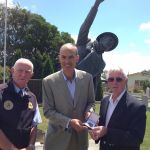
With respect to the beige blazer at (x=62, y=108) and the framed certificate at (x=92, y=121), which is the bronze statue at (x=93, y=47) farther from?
the framed certificate at (x=92, y=121)

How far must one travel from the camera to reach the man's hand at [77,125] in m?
4.31

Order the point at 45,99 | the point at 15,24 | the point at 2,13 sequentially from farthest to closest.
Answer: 1. the point at 15,24
2. the point at 2,13
3. the point at 45,99

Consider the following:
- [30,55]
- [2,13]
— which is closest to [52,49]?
[30,55]

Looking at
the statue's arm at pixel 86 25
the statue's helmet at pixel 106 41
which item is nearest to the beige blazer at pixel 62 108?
the statue's arm at pixel 86 25

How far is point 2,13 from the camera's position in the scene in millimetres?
43000

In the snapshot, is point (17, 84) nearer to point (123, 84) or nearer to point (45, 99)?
point (45, 99)

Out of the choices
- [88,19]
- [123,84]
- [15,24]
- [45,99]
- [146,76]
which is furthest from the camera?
[146,76]

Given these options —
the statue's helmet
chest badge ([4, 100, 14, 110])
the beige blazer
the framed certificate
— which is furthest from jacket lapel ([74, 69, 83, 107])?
the statue's helmet

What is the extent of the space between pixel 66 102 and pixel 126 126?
906 mm

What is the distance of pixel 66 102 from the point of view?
4629mm

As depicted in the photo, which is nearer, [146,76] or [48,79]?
[48,79]

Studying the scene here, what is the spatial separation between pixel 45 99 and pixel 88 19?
12.9 feet

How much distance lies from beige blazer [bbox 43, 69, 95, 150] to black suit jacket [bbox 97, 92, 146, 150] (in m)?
0.62

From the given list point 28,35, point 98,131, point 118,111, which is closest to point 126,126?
point 118,111
